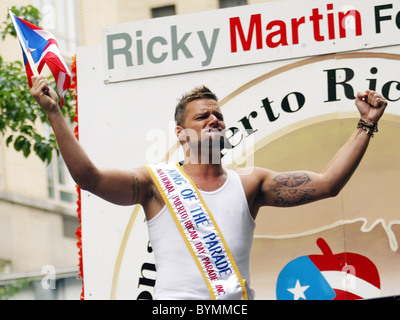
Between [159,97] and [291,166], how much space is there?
89 cm

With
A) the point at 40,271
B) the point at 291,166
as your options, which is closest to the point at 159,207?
the point at 291,166

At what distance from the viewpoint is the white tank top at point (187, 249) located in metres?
4.55

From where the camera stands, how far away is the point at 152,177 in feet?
15.8

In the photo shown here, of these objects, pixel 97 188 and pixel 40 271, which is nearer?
pixel 97 188

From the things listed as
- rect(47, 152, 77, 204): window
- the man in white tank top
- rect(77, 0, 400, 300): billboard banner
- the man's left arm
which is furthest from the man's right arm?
rect(47, 152, 77, 204): window

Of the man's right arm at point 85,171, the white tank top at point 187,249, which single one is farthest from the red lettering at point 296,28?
the man's right arm at point 85,171

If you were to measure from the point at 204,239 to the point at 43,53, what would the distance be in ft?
4.12

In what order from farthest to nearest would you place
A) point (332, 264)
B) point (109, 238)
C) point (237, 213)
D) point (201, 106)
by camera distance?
point (109, 238), point (332, 264), point (201, 106), point (237, 213)

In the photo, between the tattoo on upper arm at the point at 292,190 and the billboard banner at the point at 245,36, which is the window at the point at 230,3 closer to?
the billboard banner at the point at 245,36

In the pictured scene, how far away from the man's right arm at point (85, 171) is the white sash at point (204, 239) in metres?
0.13
